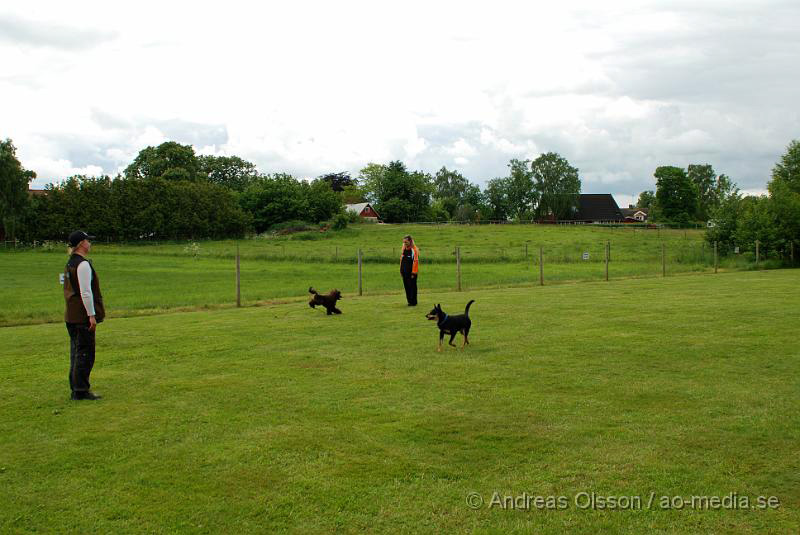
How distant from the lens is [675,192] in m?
106

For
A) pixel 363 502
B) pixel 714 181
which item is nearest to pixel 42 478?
pixel 363 502

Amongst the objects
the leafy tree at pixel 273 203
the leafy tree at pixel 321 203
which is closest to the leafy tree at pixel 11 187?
the leafy tree at pixel 273 203

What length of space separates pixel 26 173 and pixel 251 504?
238ft

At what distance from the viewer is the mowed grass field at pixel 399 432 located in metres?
5.06

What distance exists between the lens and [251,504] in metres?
5.21

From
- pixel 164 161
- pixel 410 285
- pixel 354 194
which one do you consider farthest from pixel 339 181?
pixel 410 285

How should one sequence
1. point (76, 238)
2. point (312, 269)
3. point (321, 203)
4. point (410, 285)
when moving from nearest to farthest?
point (76, 238), point (410, 285), point (312, 269), point (321, 203)

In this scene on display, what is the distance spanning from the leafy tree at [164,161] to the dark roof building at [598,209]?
60543 millimetres

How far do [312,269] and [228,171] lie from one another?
87287mm

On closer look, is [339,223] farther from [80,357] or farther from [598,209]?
[80,357]

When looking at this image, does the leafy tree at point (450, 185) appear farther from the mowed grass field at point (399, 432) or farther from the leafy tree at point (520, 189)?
the mowed grass field at point (399, 432)

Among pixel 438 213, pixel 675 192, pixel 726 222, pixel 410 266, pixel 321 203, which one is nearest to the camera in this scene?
pixel 410 266

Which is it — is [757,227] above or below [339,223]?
below

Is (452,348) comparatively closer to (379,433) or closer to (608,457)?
(379,433)
